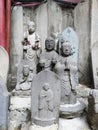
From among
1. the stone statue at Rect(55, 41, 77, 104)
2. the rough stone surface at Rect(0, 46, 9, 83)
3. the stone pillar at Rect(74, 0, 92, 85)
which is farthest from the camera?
the stone pillar at Rect(74, 0, 92, 85)

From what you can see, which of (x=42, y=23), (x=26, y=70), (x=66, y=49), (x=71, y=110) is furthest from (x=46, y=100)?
(x=42, y=23)

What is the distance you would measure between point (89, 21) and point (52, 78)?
7.88ft

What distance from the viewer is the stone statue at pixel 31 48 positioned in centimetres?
520

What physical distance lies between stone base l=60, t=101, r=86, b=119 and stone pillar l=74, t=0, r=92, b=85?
73.9 inches

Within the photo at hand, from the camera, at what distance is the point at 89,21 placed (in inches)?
232

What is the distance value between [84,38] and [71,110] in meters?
2.27

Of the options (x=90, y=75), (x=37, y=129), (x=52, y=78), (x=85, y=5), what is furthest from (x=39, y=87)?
(x=85, y=5)

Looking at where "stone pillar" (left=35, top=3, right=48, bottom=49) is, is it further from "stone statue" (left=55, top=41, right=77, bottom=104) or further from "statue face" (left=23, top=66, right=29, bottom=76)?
"stone statue" (left=55, top=41, right=77, bottom=104)

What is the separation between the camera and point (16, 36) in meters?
5.93

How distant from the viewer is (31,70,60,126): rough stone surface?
3.76m

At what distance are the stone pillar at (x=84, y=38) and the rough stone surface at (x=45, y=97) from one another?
2.18 meters

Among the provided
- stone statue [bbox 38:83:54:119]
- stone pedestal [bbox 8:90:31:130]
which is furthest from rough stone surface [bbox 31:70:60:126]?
stone pedestal [bbox 8:90:31:130]

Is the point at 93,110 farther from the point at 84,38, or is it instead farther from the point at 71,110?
the point at 84,38

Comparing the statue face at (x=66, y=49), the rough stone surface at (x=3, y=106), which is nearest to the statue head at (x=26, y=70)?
the statue face at (x=66, y=49)
